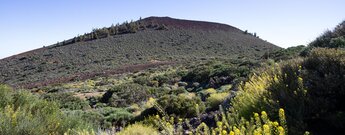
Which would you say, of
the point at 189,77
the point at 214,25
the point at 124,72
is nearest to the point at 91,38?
the point at 214,25

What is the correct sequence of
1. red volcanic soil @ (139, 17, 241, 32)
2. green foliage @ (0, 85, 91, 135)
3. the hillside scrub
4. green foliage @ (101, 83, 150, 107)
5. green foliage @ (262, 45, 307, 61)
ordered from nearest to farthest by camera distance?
the hillside scrub, green foliage @ (0, 85, 91, 135), green foliage @ (101, 83, 150, 107), green foliage @ (262, 45, 307, 61), red volcanic soil @ (139, 17, 241, 32)

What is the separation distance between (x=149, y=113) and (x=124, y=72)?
29.7 meters

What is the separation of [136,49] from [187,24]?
16922mm

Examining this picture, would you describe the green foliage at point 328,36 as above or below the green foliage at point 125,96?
above

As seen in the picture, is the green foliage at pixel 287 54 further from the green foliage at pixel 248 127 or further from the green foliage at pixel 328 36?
the green foliage at pixel 248 127

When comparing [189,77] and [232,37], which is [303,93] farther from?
[232,37]

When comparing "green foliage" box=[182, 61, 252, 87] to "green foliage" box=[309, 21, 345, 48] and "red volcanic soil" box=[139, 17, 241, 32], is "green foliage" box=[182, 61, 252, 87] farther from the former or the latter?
"red volcanic soil" box=[139, 17, 241, 32]

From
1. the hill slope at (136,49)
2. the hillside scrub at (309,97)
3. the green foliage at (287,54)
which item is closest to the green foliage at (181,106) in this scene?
the hillside scrub at (309,97)

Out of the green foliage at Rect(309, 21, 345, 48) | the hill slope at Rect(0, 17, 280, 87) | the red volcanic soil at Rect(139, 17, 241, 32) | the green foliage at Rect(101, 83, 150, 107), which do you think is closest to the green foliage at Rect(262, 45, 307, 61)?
the green foliage at Rect(309, 21, 345, 48)

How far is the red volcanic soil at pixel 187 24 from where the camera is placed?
7396 cm

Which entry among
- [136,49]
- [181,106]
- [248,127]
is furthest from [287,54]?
[136,49]

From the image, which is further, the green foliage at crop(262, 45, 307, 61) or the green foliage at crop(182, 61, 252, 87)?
the green foliage at crop(182, 61, 252, 87)

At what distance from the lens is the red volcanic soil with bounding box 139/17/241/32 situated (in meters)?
74.0

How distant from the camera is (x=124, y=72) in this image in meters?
40.8
